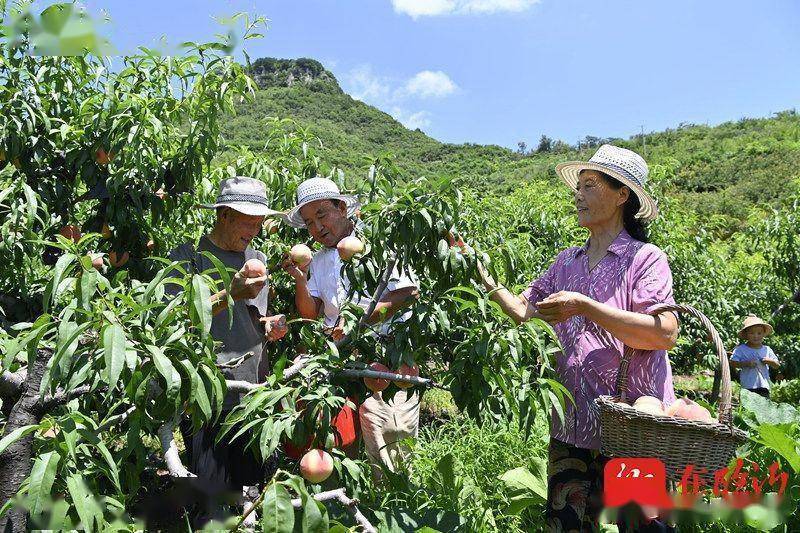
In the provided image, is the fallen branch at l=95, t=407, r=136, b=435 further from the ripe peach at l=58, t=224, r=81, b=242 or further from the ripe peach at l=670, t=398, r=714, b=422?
the ripe peach at l=670, t=398, r=714, b=422

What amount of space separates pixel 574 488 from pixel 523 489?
0.94m

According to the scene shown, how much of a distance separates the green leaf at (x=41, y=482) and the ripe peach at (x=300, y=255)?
1.18 meters

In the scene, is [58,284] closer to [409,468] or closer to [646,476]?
[646,476]

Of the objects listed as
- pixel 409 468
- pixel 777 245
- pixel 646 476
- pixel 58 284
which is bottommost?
pixel 409 468

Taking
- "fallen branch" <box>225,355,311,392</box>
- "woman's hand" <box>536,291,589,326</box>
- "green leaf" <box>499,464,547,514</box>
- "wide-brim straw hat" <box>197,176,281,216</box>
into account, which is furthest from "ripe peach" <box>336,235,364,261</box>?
"green leaf" <box>499,464,547,514</box>

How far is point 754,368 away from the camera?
5598 mm

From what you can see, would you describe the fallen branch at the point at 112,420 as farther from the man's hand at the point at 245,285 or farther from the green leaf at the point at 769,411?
the green leaf at the point at 769,411

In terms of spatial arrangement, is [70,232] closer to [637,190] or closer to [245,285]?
[245,285]

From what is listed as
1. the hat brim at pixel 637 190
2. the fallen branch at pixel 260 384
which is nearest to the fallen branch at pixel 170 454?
the fallen branch at pixel 260 384

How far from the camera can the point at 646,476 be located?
1701 mm

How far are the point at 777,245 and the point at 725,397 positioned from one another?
5.81 metres

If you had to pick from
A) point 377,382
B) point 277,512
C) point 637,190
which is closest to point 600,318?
point 637,190

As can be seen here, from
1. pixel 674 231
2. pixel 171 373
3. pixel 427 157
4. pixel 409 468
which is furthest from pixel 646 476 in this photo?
pixel 427 157

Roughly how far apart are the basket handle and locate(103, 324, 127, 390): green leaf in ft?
4.34
